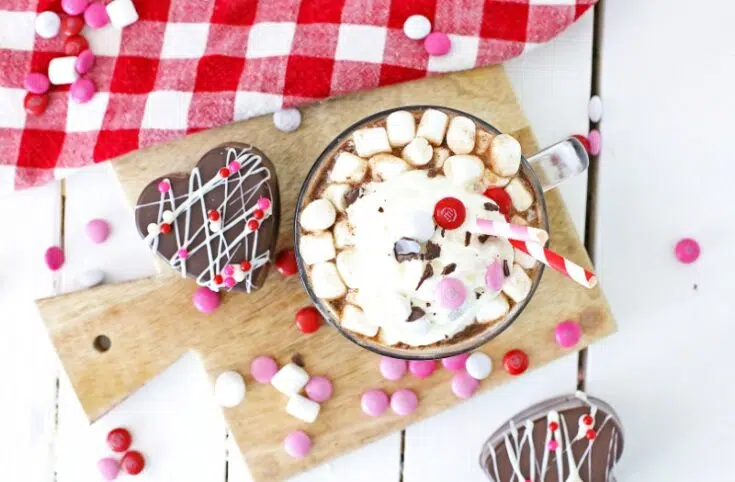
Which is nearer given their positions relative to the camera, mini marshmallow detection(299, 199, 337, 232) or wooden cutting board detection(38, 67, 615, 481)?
mini marshmallow detection(299, 199, 337, 232)

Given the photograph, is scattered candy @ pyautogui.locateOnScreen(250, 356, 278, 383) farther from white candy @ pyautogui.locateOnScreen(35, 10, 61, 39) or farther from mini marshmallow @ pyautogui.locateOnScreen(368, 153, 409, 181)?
white candy @ pyautogui.locateOnScreen(35, 10, 61, 39)

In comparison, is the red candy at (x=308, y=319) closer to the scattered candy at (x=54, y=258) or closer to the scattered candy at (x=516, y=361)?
the scattered candy at (x=516, y=361)

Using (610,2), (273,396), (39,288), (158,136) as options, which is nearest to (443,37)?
(610,2)

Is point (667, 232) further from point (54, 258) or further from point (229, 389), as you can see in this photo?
point (54, 258)

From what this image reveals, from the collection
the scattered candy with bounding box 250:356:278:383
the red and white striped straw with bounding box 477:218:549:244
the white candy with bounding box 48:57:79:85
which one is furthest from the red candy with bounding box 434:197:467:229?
the white candy with bounding box 48:57:79:85

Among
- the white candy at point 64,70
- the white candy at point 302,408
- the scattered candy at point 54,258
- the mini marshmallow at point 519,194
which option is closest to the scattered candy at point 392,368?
the white candy at point 302,408
